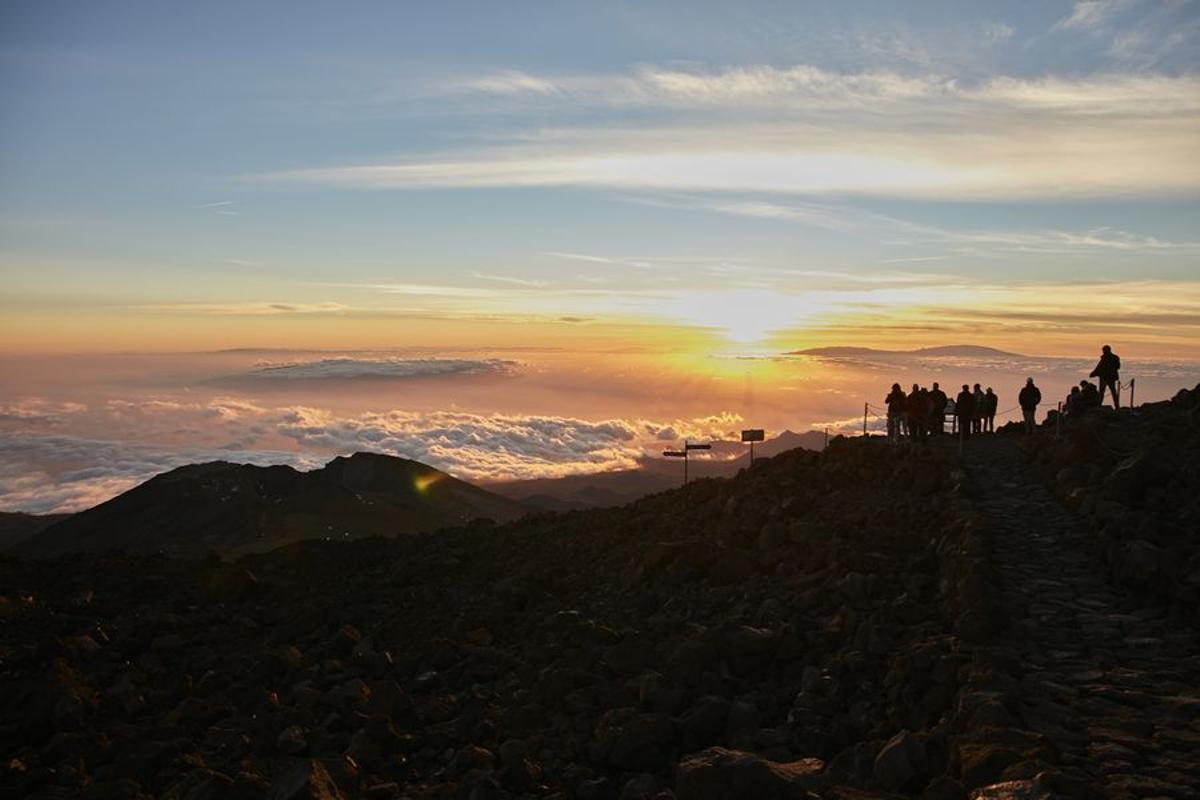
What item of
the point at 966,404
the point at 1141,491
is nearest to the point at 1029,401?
the point at 966,404

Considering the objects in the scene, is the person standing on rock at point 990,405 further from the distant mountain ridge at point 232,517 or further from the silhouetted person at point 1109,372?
the distant mountain ridge at point 232,517

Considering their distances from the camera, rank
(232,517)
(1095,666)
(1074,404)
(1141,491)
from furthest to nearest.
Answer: (232,517)
(1074,404)
(1141,491)
(1095,666)

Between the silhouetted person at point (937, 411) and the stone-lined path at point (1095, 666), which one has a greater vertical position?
the silhouetted person at point (937, 411)

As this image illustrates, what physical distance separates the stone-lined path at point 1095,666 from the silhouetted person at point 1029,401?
10934 millimetres

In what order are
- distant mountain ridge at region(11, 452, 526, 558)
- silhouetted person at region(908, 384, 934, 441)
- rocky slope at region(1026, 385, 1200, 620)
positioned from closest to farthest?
rocky slope at region(1026, 385, 1200, 620) → silhouetted person at region(908, 384, 934, 441) → distant mountain ridge at region(11, 452, 526, 558)

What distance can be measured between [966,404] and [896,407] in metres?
2.38

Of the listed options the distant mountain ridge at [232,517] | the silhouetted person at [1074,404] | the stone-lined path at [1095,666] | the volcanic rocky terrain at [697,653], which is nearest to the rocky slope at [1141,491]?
the volcanic rocky terrain at [697,653]

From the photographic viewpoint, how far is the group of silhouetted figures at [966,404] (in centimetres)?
2539

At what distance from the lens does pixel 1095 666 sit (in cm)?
1002

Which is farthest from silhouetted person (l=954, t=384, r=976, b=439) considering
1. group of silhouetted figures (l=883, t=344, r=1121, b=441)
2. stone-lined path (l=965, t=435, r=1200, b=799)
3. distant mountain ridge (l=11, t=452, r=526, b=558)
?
distant mountain ridge (l=11, t=452, r=526, b=558)

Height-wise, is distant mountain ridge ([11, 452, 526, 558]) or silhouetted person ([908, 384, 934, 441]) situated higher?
silhouetted person ([908, 384, 934, 441])

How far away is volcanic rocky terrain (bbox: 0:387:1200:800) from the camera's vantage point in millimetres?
8656

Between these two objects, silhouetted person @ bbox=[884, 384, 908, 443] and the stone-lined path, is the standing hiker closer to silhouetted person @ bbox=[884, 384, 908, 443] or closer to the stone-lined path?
silhouetted person @ bbox=[884, 384, 908, 443]

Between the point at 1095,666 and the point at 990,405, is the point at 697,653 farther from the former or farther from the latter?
the point at 990,405
